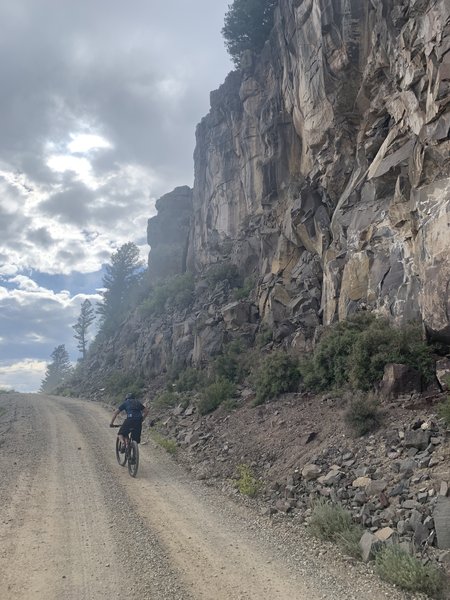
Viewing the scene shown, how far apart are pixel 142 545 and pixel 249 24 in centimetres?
3749

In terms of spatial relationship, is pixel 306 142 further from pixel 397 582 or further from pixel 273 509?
pixel 397 582

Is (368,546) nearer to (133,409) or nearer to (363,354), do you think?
(363,354)

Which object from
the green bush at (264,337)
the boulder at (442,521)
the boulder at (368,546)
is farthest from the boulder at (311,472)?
the green bush at (264,337)

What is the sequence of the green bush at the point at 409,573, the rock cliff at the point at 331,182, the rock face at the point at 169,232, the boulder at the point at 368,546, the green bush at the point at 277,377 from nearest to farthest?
the green bush at the point at 409,573
the boulder at the point at 368,546
the rock cliff at the point at 331,182
the green bush at the point at 277,377
the rock face at the point at 169,232

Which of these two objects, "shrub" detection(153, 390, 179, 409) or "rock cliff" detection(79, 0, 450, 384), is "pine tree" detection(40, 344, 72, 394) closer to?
"rock cliff" detection(79, 0, 450, 384)

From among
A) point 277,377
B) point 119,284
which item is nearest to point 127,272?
point 119,284

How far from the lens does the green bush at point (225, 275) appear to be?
1219 inches

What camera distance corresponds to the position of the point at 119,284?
56.4 metres

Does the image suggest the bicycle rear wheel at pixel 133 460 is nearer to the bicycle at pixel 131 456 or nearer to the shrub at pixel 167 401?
the bicycle at pixel 131 456

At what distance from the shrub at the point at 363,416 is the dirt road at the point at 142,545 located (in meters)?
3.00

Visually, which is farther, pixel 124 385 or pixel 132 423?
pixel 124 385

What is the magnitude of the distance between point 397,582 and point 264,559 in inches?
71.5

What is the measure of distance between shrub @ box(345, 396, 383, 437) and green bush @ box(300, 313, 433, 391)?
151 cm

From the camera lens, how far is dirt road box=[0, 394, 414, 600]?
5.10 m
